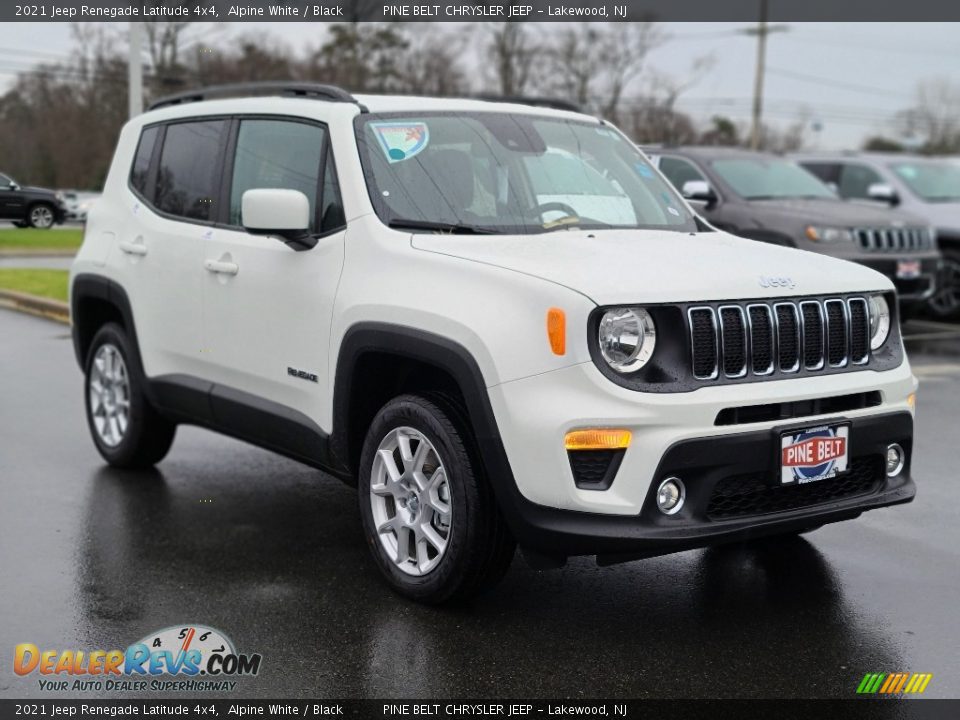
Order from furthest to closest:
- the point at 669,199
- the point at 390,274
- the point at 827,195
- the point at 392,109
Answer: the point at 827,195
the point at 669,199
the point at 392,109
the point at 390,274

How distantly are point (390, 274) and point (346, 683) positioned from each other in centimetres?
162

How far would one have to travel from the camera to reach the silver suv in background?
14.5m

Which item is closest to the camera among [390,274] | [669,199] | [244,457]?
[390,274]

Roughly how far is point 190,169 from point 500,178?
1.82 metres

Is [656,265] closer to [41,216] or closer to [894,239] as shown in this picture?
[41,216]

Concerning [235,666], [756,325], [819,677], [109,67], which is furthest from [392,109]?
[819,677]

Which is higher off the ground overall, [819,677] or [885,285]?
[885,285]

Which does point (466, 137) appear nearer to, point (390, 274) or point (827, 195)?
point (390, 274)

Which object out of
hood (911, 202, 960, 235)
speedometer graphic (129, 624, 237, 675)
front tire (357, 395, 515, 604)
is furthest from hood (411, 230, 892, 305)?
hood (911, 202, 960, 235)

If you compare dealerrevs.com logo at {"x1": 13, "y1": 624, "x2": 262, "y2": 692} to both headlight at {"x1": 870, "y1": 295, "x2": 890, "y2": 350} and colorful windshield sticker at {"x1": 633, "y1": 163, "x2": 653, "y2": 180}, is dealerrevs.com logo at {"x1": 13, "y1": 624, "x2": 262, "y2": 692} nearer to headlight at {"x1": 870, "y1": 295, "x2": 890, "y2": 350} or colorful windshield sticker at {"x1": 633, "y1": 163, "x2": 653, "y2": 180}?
headlight at {"x1": 870, "y1": 295, "x2": 890, "y2": 350}

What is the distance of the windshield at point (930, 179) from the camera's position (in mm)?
15117

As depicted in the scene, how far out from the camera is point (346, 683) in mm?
4047

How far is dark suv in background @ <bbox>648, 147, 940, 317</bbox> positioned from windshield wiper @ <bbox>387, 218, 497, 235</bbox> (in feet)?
22.1

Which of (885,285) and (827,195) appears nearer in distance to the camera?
(885,285)
